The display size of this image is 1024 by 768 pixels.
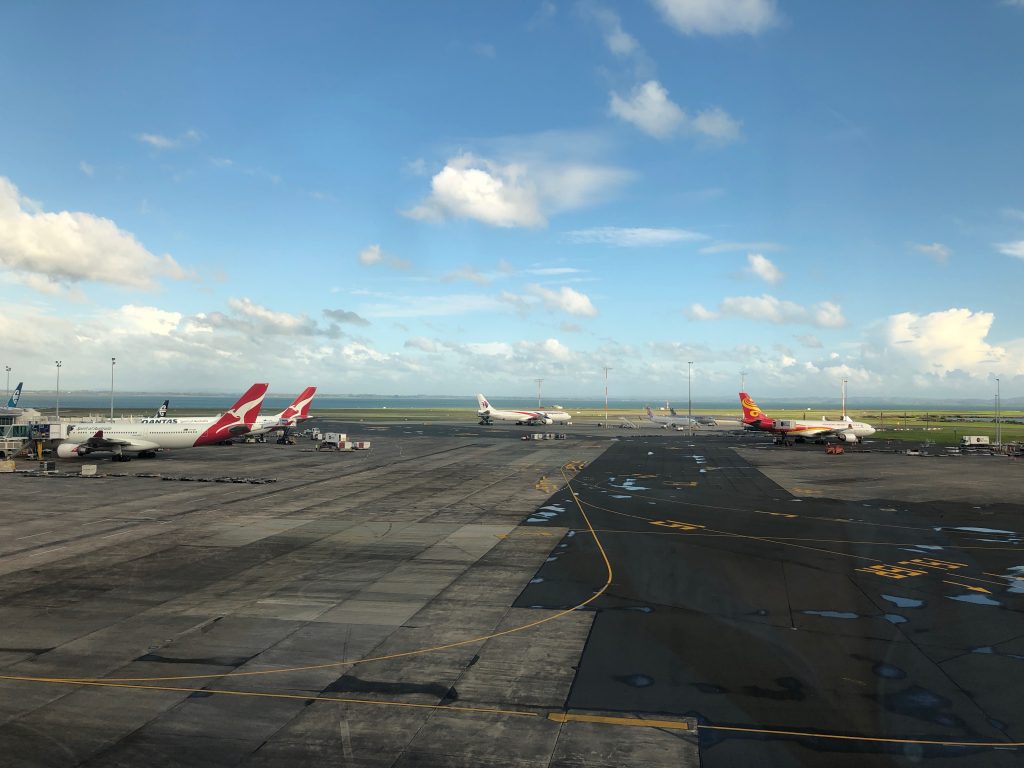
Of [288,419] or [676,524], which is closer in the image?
[676,524]

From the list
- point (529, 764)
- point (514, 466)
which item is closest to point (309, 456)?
point (514, 466)

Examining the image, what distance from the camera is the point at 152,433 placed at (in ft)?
217

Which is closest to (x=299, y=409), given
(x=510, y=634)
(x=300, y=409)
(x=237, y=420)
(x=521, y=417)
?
(x=300, y=409)

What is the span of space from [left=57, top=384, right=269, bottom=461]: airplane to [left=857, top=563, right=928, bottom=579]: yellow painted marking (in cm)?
5974

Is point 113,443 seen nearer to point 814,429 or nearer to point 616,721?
point 616,721

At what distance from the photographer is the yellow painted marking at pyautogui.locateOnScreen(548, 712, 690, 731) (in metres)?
12.1

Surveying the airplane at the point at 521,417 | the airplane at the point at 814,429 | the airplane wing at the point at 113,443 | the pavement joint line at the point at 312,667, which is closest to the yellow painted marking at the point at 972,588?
the pavement joint line at the point at 312,667

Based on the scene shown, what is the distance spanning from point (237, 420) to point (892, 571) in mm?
62550

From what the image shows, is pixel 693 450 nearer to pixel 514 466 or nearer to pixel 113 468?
pixel 514 466

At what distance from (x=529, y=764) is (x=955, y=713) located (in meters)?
8.91

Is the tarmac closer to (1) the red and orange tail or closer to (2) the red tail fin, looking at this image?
(2) the red tail fin

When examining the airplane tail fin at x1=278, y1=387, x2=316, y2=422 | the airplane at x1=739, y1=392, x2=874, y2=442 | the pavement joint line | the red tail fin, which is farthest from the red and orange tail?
the pavement joint line

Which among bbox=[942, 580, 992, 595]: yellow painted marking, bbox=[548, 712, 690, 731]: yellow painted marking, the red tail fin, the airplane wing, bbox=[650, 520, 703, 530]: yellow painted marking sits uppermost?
the red tail fin

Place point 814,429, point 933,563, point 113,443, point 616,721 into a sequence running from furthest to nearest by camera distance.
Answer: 1. point 814,429
2. point 113,443
3. point 933,563
4. point 616,721
